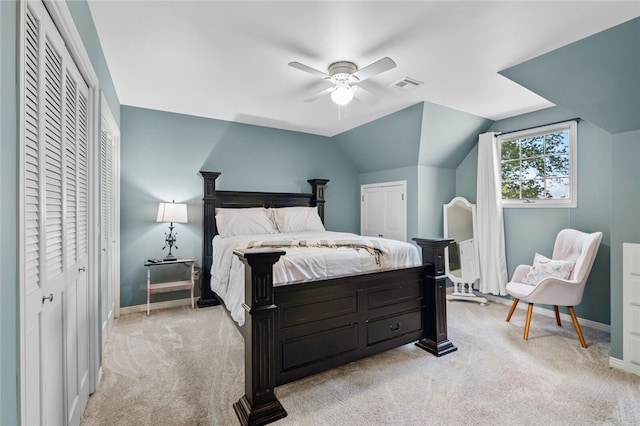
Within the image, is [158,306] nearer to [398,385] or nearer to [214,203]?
[214,203]

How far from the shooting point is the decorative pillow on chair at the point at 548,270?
320 cm

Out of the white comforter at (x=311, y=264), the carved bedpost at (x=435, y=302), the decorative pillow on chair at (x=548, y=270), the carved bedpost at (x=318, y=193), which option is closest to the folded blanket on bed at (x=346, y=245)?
the white comforter at (x=311, y=264)

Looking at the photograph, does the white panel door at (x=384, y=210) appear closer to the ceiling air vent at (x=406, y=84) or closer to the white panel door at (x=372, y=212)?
the white panel door at (x=372, y=212)

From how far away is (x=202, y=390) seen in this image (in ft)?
7.42

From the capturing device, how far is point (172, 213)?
3822mm

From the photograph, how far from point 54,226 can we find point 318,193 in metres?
3.94

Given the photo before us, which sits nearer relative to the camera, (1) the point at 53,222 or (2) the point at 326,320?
(1) the point at 53,222

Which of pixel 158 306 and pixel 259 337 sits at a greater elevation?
pixel 259 337

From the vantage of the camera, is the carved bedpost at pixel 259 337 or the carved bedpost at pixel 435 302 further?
the carved bedpost at pixel 435 302

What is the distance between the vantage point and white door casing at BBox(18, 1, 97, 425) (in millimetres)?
1109

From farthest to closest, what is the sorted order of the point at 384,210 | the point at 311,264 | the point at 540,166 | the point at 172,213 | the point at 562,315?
1. the point at 384,210
2. the point at 540,166
3. the point at 172,213
4. the point at 562,315
5. the point at 311,264

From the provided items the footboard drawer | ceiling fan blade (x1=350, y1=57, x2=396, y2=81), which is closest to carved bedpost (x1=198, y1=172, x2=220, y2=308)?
the footboard drawer

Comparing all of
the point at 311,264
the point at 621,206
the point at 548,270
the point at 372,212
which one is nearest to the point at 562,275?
the point at 548,270

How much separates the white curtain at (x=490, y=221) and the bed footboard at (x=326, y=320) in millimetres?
1823
